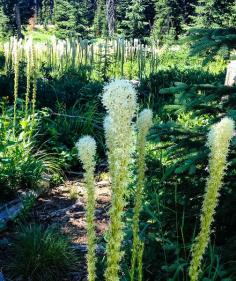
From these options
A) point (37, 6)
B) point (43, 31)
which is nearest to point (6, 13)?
point (43, 31)

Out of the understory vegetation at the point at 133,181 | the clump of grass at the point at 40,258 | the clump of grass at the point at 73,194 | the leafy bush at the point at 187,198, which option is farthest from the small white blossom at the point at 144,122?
the clump of grass at the point at 73,194

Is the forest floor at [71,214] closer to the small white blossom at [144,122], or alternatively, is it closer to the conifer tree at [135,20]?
the small white blossom at [144,122]

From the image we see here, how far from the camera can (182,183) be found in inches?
142

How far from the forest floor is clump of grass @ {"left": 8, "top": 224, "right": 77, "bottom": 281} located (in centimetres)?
15

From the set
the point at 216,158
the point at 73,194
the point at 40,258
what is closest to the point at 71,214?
the point at 73,194

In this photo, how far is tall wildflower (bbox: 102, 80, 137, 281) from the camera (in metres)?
1.07

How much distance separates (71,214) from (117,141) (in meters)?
4.59

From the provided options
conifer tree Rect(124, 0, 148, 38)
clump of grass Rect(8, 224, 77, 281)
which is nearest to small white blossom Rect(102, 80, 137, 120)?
clump of grass Rect(8, 224, 77, 281)

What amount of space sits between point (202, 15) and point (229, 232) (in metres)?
38.4

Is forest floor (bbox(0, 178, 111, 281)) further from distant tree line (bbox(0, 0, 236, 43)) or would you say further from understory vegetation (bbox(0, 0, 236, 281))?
distant tree line (bbox(0, 0, 236, 43))

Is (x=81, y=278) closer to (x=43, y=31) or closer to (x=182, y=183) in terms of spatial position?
(x=182, y=183)

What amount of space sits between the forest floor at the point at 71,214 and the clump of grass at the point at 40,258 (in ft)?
0.49

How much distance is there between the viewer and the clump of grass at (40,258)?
13.5ft

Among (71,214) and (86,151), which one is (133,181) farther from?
(86,151)
